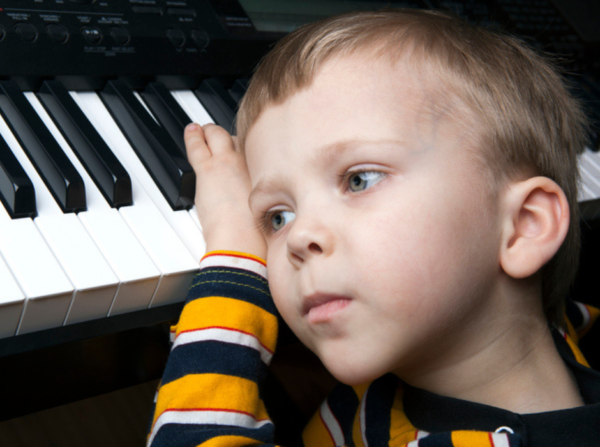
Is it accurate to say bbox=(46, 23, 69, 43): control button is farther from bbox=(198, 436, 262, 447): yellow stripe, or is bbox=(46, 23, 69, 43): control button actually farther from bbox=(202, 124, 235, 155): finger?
bbox=(198, 436, 262, 447): yellow stripe

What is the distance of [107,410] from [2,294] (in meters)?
1.00

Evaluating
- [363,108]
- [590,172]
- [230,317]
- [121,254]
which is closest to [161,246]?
[121,254]

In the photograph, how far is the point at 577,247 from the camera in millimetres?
1104

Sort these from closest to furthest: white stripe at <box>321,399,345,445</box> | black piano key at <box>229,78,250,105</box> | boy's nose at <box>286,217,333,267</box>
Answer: boy's nose at <box>286,217,333,267</box>, white stripe at <box>321,399,345,445</box>, black piano key at <box>229,78,250,105</box>

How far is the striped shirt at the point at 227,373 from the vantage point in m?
0.83

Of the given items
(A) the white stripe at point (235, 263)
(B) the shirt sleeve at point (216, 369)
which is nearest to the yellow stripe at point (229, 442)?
(B) the shirt sleeve at point (216, 369)

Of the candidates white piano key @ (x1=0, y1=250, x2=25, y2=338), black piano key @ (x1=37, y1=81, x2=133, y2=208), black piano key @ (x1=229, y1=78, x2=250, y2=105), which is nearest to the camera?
white piano key @ (x1=0, y1=250, x2=25, y2=338)

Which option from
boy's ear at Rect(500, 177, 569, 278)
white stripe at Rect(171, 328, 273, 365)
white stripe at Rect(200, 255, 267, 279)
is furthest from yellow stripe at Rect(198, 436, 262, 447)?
boy's ear at Rect(500, 177, 569, 278)

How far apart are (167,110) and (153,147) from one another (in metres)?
0.14

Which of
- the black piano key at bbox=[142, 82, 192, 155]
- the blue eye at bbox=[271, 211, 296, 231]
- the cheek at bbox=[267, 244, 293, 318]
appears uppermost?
the black piano key at bbox=[142, 82, 192, 155]

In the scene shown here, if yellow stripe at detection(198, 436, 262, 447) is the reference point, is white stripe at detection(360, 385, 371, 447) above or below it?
below

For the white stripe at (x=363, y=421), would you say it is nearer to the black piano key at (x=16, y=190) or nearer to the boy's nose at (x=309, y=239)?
the boy's nose at (x=309, y=239)

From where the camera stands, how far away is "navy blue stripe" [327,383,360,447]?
1.13 m

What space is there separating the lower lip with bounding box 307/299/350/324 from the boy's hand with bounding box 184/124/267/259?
205mm
